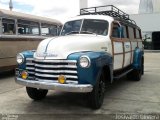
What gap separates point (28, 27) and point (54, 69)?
695cm

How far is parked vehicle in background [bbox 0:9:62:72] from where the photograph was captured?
11.7m

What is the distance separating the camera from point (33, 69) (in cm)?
713

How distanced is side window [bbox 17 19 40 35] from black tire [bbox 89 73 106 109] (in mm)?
6326

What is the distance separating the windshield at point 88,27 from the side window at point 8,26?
369cm

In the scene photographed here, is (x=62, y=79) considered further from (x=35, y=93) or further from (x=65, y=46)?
(x=35, y=93)

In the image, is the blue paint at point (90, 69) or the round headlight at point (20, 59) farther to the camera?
the round headlight at point (20, 59)

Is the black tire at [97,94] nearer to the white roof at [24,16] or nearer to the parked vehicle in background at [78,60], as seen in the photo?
the parked vehicle in background at [78,60]

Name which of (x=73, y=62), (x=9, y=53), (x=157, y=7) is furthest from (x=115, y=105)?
(x=157, y=7)

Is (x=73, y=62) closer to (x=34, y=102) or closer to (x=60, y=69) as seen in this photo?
(x=60, y=69)

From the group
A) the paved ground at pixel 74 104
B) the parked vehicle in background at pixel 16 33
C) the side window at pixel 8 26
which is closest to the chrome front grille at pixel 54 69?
the paved ground at pixel 74 104

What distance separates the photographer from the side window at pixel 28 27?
1266 centimetres

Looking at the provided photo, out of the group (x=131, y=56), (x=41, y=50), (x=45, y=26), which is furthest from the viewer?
(x=45, y=26)

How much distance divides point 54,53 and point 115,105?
6.35 ft

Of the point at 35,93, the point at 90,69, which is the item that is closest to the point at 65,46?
the point at 90,69
